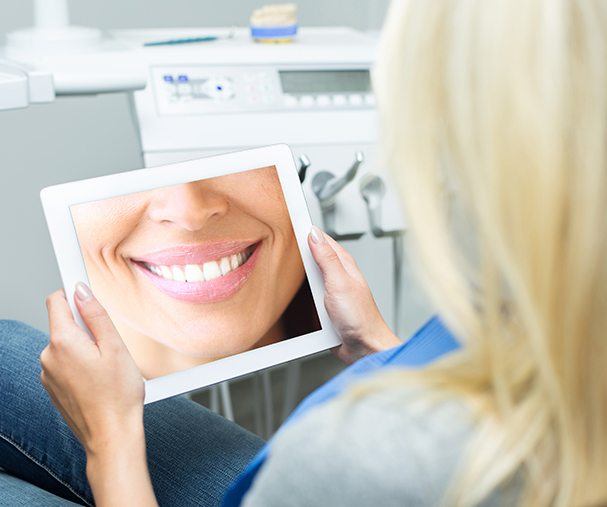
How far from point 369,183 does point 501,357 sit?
2.47 ft

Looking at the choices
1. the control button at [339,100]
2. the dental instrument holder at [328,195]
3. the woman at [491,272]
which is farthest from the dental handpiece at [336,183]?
the woman at [491,272]

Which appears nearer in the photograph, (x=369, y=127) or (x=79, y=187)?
(x=79, y=187)

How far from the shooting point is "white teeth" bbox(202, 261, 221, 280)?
0.91 meters

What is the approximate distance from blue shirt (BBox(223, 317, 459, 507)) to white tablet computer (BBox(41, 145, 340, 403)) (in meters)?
0.23

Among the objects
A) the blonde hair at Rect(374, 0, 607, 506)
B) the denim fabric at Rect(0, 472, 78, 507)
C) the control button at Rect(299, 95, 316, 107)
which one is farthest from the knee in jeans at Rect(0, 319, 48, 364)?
the blonde hair at Rect(374, 0, 607, 506)

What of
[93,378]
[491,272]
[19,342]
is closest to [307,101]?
[19,342]

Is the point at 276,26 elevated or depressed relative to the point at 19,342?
elevated

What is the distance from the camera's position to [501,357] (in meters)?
0.46

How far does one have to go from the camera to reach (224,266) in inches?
36.0

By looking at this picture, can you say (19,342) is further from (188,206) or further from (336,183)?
(336,183)

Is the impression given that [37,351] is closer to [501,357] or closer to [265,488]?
[265,488]

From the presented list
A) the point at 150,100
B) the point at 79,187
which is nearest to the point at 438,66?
the point at 79,187

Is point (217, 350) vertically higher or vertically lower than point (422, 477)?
lower

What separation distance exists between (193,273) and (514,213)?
1.71 ft
